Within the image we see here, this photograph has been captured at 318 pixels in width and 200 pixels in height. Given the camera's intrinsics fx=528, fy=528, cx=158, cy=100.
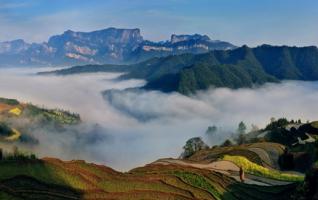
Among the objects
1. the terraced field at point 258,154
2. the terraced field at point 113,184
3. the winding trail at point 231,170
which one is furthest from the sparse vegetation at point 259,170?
the terraced field at point 113,184

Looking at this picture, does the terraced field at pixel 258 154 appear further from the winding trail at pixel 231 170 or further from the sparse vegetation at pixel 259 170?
the winding trail at pixel 231 170

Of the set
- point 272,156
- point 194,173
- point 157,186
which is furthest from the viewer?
point 272,156

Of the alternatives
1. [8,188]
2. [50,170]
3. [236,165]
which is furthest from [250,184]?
[8,188]

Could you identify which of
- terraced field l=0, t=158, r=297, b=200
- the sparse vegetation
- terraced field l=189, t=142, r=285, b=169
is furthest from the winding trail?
terraced field l=0, t=158, r=297, b=200

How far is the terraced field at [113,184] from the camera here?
52219mm

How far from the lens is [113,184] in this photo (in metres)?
57.3

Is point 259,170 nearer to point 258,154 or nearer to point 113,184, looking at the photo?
point 258,154

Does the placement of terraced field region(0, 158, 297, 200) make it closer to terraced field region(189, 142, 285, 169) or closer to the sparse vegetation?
the sparse vegetation

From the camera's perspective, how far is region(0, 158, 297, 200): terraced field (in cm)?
5222

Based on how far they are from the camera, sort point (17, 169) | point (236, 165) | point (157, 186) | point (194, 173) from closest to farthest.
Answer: point (17, 169) → point (157, 186) → point (194, 173) → point (236, 165)

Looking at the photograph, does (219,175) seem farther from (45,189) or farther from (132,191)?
(45,189)

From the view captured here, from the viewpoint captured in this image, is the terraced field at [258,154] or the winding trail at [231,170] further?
the terraced field at [258,154]

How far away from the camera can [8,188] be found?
163 ft

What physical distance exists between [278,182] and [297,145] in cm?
3222
